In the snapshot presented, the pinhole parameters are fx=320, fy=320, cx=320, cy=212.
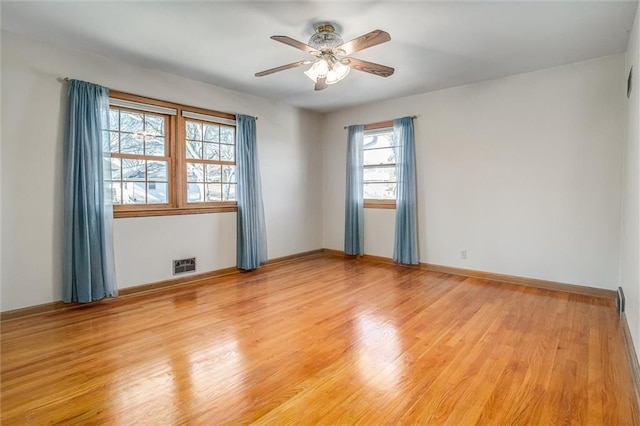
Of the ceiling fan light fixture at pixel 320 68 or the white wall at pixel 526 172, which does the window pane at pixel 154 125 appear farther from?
the white wall at pixel 526 172

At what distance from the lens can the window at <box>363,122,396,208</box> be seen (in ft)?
17.6

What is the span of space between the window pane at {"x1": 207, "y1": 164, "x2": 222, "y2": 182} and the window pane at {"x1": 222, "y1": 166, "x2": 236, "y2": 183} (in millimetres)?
67

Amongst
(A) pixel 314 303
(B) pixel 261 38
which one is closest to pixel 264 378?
(A) pixel 314 303

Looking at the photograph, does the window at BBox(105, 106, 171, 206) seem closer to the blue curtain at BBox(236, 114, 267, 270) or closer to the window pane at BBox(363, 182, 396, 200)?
the blue curtain at BBox(236, 114, 267, 270)

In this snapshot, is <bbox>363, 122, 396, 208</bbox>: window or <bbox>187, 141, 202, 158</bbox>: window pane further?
<bbox>363, 122, 396, 208</bbox>: window

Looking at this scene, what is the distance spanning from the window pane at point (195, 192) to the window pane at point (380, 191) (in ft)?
9.00

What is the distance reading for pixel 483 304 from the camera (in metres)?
3.39

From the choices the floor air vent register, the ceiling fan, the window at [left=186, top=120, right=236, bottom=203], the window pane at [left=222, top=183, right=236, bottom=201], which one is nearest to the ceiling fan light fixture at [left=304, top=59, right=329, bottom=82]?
the ceiling fan

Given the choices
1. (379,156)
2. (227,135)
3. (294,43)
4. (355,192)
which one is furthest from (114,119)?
(379,156)

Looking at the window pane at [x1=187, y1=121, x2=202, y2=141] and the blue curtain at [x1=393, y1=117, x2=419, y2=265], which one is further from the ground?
the window pane at [x1=187, y1=121, x2=202, y2=141]

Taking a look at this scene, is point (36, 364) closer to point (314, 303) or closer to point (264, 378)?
point (264, 378)

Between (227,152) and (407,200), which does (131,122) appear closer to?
(227,152)

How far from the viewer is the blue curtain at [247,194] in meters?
4.73

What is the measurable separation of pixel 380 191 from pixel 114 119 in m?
3.93
